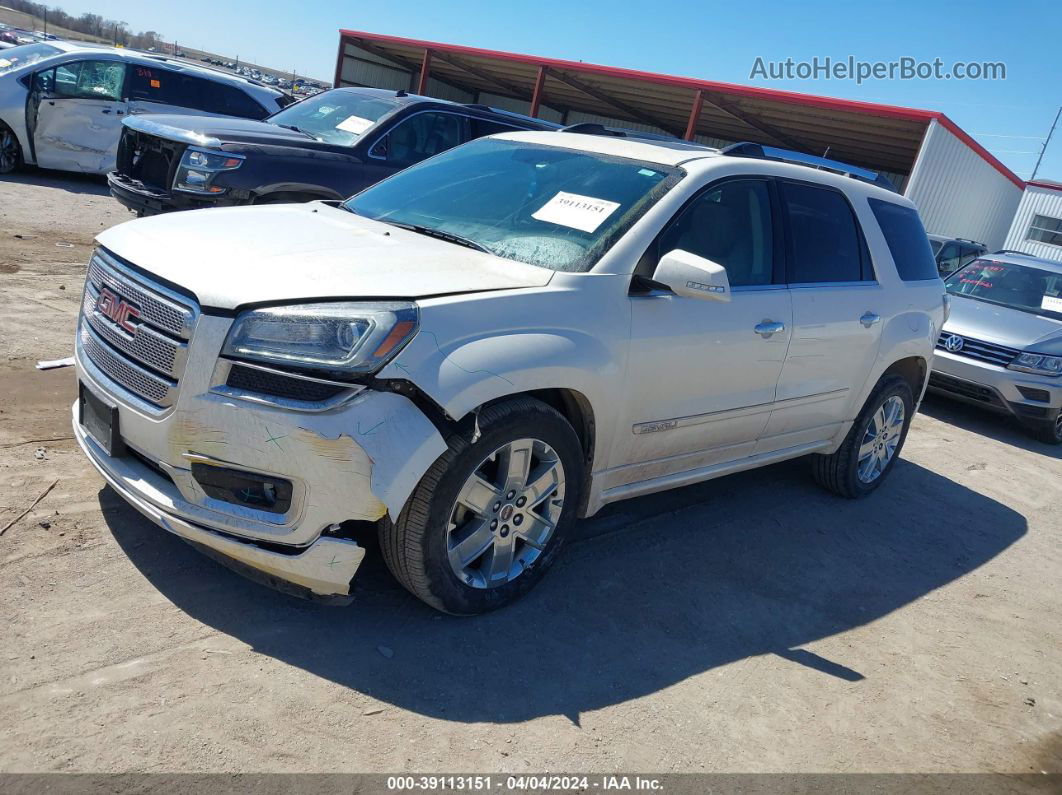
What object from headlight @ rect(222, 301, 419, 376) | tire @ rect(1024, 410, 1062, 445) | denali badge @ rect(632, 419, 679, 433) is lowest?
tire @ rect(1024, 410, 1062, 445)

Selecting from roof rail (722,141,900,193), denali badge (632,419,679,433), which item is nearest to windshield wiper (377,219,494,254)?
denali badge (632,419,679,433)

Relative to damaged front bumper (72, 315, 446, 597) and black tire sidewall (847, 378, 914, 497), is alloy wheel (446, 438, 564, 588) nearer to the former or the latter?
damaged front bumper (72, 315, 446, 597)

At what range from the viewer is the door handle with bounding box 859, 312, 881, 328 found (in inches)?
197

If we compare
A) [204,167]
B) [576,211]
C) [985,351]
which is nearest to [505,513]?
[576,211]

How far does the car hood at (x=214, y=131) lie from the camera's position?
24.2 ft

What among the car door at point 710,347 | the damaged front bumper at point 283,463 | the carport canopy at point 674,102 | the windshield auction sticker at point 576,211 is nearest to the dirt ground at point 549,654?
the damaged front bumper at point 283,463

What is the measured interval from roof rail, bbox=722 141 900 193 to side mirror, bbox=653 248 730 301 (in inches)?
47.0

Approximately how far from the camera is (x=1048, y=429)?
856 centimetres

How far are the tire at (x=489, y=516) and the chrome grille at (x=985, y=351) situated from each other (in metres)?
6.47

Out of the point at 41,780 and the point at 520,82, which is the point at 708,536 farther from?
the point at 520,82

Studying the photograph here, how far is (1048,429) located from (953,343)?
1211mm

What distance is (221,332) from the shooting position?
9.66 feet

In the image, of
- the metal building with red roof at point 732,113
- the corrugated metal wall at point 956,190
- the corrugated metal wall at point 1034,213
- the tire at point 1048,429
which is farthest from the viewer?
the corrugated metal wall at point 1034,213

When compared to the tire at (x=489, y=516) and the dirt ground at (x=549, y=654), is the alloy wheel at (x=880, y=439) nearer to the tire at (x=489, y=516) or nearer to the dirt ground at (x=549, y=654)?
the dirt ground at (x=549, y=654)
